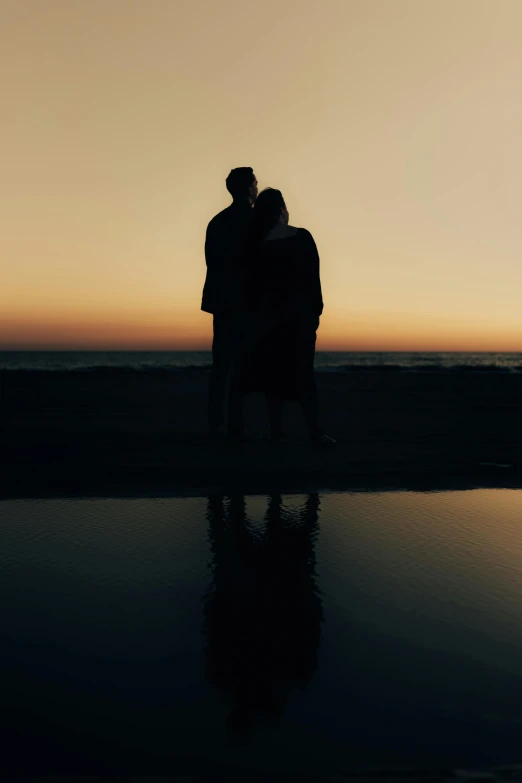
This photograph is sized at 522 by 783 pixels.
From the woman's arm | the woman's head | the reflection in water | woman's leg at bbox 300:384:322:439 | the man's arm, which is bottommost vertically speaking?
the reflection in water

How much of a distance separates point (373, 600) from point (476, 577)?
0.56m

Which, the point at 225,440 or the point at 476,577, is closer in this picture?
the point at 476,577

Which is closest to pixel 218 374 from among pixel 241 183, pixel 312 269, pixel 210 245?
pixel 210 245

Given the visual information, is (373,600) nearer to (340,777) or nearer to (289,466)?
(340,777)

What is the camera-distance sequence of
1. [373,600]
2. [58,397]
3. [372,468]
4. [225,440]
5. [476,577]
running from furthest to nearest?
[58,397] < [225,440] < [372,468] < [476,577] < [373,600]

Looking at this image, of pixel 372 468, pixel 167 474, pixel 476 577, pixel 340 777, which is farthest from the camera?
pixel 372 468

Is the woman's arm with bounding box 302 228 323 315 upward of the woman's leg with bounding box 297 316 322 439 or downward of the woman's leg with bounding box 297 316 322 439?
upward

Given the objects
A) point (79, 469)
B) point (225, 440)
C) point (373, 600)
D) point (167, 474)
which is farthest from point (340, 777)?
point (225, 440)

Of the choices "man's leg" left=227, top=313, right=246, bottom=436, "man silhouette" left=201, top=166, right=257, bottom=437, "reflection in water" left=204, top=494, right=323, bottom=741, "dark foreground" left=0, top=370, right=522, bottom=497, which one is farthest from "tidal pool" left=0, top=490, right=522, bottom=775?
"man silhouette" left=201, top=166, right=257, bottom=437

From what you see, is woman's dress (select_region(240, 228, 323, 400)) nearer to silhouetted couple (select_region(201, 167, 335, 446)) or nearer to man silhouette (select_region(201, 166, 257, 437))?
silhouetted couple (select_region(201, 167, 335, 446))

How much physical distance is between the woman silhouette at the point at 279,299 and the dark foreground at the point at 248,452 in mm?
738

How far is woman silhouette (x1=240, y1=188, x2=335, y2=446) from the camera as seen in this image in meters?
6.73

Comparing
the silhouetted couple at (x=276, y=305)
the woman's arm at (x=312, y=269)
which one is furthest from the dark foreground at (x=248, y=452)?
the woman's arm at (x=312, y=269)

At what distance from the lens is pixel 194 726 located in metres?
1.82
